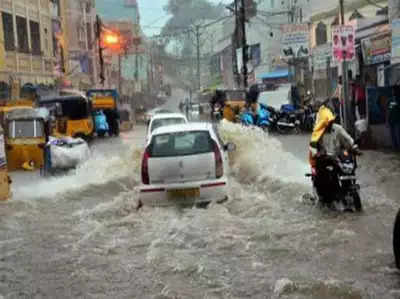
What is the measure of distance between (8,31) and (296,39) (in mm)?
15449

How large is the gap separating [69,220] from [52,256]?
2.62 meters

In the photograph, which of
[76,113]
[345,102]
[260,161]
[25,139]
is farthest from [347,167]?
[76,113]

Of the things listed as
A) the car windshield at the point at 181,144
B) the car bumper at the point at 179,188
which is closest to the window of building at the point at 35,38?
the car windshield at the point at 181,144

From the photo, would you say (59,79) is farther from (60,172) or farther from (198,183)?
(198,183)

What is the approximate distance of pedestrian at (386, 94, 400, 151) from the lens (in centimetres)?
1888

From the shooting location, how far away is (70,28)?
5547 cm

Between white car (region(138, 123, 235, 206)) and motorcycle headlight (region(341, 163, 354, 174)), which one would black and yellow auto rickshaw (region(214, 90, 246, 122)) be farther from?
motorcycle headlight (region(341, 163, 354, 174))

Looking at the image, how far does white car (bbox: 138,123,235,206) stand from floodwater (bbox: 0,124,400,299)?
211mm

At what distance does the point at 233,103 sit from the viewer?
37.2 meters

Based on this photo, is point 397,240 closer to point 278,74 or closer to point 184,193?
point 184,193

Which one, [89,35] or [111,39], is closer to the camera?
[111,39]

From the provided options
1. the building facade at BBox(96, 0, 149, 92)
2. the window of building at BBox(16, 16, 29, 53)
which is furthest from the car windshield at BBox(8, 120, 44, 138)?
the building facade at BBox(96, 0, 149, 92)

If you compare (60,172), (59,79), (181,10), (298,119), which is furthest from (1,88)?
(181,10)

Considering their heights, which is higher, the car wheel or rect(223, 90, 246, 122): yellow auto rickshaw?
rect(223, 90, 246, 122): yellow auto rickshaw
